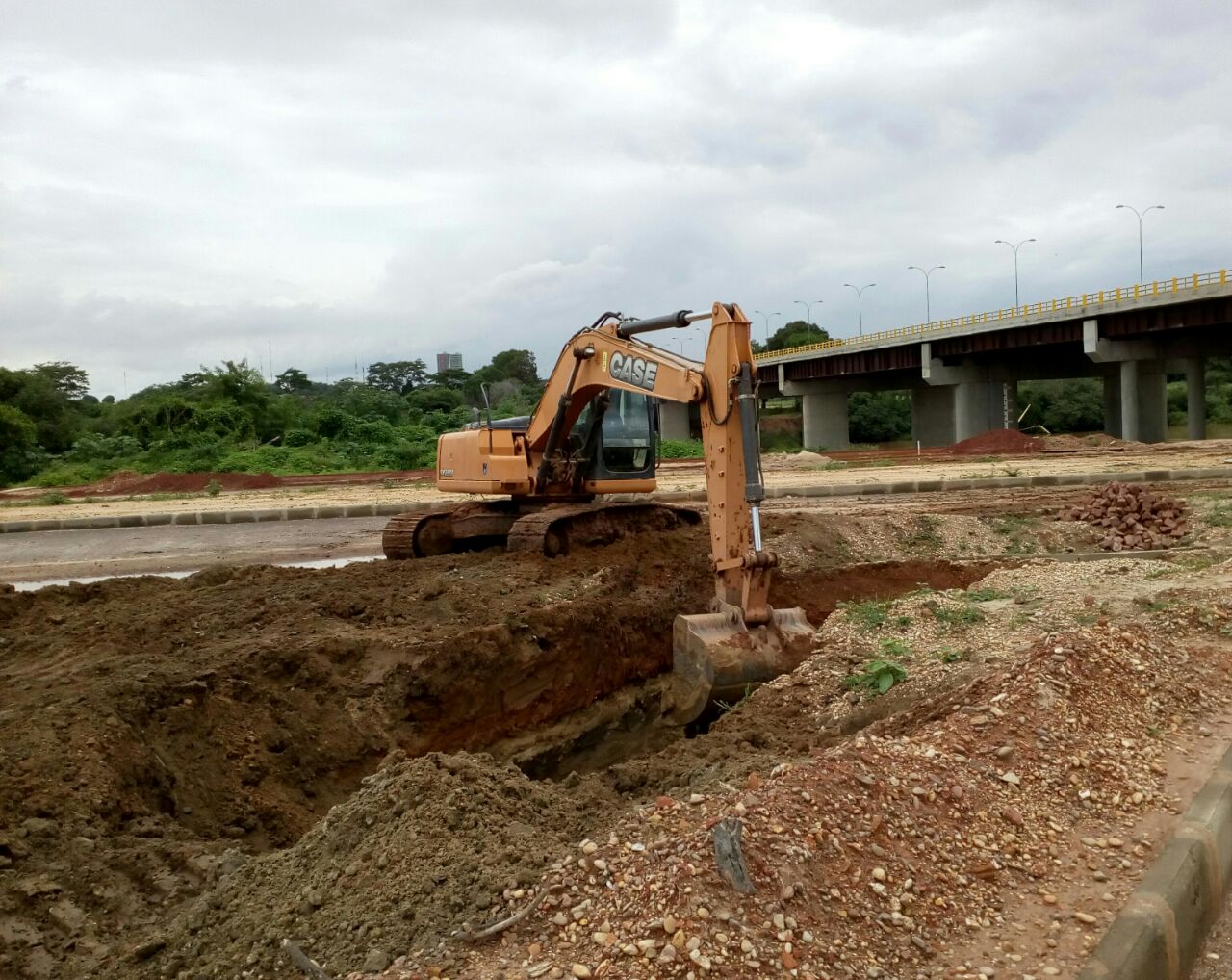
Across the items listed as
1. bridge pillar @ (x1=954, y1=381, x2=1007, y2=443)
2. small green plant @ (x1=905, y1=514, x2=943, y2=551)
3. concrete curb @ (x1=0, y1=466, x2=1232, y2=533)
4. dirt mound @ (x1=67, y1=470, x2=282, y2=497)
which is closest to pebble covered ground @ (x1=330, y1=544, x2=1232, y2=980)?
small green plant @ (x1=905, y1=514, x2=943, y2=551)

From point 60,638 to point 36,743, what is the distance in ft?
11.0

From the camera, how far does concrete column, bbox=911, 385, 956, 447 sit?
5594cm

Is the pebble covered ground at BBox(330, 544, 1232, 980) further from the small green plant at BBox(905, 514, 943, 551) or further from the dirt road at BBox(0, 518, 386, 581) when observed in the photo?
the dirt road at BBox(0, 518, 386, 581)

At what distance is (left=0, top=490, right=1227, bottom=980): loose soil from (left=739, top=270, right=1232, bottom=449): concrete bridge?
28.5m

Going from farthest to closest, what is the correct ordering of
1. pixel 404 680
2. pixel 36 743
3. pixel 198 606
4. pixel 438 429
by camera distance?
pixel 438 429, pixel 198 606, pixel 404 680, pixel 36 743

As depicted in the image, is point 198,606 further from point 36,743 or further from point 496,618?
point 36,743

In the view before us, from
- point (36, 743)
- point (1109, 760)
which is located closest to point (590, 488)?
point (36, 743)

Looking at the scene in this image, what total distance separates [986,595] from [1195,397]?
39.8 m

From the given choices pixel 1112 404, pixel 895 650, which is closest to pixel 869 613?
pixel 895 650

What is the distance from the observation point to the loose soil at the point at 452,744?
3766 mm

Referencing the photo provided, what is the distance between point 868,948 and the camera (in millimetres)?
3512

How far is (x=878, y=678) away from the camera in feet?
23.5

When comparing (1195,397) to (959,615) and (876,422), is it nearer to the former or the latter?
(876,422)

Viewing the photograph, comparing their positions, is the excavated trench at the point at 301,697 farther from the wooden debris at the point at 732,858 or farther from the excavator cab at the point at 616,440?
the excavator cab at the point at 616,440
